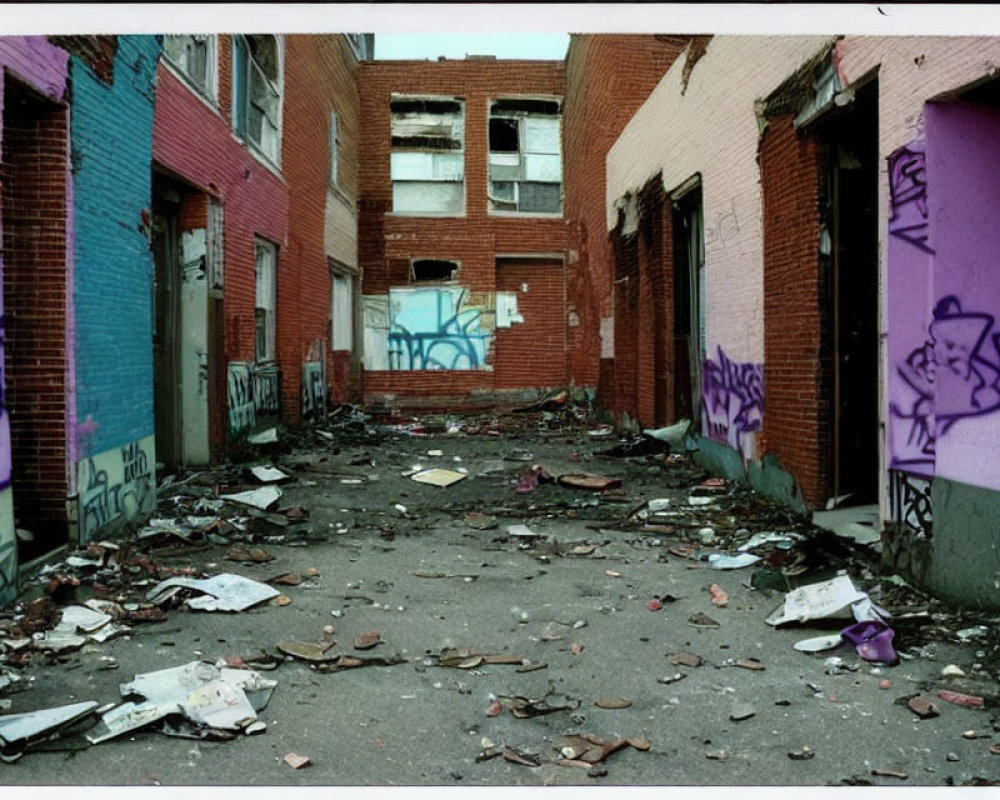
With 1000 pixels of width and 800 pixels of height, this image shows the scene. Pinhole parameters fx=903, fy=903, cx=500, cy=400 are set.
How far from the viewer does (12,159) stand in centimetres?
591

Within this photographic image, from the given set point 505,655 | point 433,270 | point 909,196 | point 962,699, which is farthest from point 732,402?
point 433,270

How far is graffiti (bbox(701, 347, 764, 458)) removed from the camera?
8.38 m

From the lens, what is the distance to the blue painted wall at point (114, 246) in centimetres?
627

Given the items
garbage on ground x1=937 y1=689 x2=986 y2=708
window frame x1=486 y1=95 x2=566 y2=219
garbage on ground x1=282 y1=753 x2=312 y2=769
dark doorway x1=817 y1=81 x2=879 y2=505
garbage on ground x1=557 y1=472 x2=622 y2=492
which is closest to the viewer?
garbage on ground x1=282 y1=753 x2=312 y2=769

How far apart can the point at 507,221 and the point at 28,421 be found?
49.6ft

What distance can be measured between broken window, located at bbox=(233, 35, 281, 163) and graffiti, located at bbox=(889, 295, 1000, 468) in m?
8.70

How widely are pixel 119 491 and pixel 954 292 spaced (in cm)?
585

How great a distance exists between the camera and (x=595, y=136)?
16109mm

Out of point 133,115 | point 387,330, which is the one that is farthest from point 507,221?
point 133,115

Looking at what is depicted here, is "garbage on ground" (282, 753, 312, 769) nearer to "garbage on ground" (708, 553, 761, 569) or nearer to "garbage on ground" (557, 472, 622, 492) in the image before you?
"garbage on ground" (708, 553, 761, 569)

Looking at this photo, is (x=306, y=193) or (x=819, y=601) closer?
(x=819, y=601)

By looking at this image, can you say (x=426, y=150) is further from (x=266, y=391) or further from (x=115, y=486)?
(x=115, y=486)

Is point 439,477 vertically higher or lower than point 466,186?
lower

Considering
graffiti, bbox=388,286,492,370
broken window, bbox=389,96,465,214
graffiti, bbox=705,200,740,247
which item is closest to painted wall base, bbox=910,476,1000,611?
graffiti, bbox=705,200,740,247
